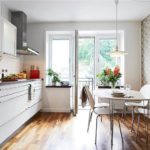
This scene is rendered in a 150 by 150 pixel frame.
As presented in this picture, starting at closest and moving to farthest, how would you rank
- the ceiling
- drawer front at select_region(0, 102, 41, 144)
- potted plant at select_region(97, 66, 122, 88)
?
drawer front at select_region(0, 102, 41, 144), potted plant at select_region(97, 66, 122, 88), the ceiling

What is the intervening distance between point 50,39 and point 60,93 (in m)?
1.60

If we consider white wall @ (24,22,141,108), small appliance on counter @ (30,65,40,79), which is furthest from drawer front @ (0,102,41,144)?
white wall @ (24,22,141,108)

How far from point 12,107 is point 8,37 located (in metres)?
1.53

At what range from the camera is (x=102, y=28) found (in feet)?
17.6

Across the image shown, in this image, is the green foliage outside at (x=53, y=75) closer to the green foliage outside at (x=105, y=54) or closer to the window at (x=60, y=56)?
the window at (x=60, y=56)

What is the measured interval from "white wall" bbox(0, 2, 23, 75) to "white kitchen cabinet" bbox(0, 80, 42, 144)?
63 cm

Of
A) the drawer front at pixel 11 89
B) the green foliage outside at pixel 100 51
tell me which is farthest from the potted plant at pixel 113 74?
the green foliage outside at pixel 100 51

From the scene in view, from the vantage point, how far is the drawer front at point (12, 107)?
2.75 meters

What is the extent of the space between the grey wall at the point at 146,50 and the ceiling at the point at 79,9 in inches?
8.5

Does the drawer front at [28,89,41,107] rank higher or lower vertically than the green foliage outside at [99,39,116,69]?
lower

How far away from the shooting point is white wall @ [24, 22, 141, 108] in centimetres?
532

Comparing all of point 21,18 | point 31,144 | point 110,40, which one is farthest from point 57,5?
point 31,144

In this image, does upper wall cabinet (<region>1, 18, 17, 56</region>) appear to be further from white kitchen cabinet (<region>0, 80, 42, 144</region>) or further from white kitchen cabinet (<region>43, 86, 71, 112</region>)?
white kitchen cabinet (<region>43, 86, 71, 112</region>)

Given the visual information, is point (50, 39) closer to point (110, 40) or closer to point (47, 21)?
point (47, 21)
